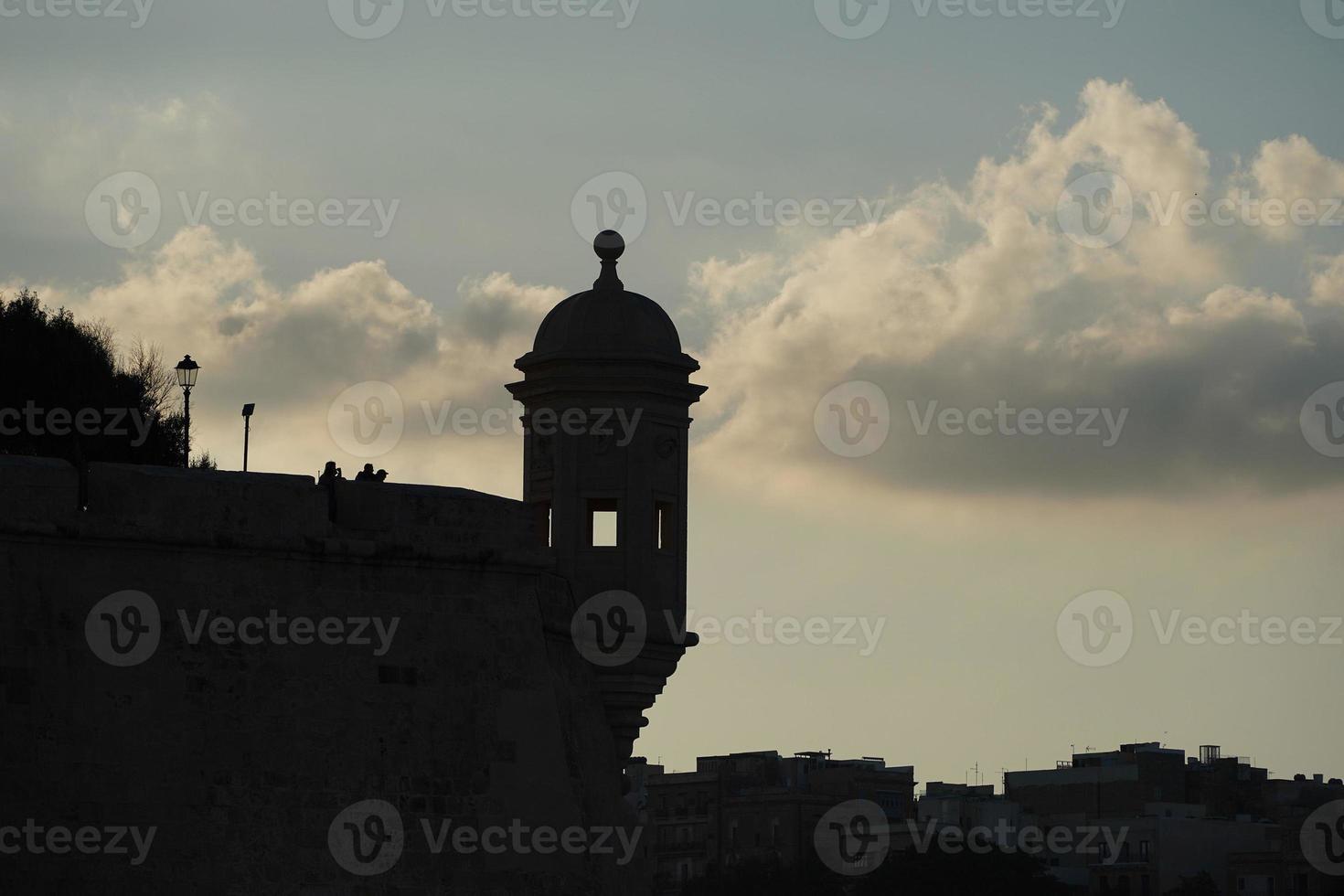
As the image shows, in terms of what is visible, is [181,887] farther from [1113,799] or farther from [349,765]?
[1113,799]

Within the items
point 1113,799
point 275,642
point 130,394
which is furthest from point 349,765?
point 1113,799

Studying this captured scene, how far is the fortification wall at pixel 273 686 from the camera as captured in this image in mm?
20875

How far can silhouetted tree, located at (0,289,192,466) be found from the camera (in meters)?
33.5

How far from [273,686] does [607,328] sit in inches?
245

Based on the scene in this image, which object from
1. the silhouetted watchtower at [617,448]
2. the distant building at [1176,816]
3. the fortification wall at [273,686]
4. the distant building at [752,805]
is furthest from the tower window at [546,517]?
the distant building at [752,805]

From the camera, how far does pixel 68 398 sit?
3500 cm

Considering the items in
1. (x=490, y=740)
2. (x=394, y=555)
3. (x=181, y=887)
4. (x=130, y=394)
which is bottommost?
(x=181, y=887)

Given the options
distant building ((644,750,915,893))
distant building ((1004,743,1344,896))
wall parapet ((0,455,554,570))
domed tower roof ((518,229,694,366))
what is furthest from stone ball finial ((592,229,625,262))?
distant building ((644,750,915,893))

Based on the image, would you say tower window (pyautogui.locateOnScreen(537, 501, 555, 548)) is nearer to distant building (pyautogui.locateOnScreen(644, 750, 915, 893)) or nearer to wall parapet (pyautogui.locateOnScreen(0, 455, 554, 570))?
wall parapet (pyautogui.locateOnScreen(0, 455, 554, 570))

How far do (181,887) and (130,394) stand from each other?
17.0m

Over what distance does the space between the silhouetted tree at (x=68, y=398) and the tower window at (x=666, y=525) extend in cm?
835

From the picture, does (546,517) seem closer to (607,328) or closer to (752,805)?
(607,328)

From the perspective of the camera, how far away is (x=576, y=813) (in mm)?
23438

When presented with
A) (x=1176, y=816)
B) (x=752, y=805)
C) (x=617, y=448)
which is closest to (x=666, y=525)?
(x=617, y=448)
